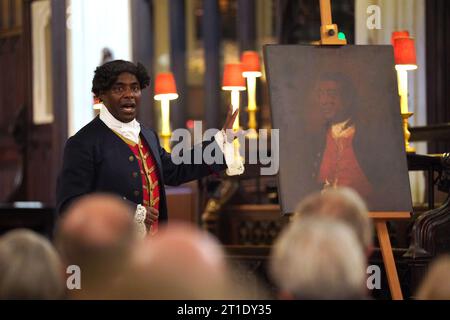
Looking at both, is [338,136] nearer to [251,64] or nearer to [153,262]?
[251,64]

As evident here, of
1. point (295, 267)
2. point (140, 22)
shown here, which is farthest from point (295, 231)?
point (140, 22)

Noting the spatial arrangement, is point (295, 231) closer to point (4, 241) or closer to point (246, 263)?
point (4, 241)

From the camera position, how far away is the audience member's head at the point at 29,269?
6.98 ft

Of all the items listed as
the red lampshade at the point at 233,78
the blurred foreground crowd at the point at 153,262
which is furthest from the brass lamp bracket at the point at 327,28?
the blurred foreground crowd at the point at 153,262

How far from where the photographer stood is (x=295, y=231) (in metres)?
2.15

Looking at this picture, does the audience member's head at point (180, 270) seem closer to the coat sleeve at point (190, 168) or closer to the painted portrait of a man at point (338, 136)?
the coat sleeve at point (190, 168)

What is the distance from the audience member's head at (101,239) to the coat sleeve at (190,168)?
2629 millimetres

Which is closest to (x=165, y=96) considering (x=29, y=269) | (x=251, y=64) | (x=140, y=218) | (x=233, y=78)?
(x=233, y=78)

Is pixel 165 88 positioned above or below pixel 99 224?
above

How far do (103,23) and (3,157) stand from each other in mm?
3600

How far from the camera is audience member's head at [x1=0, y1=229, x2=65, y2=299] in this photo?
83.7 inches

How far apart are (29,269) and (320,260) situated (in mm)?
593

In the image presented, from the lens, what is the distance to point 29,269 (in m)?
2.12

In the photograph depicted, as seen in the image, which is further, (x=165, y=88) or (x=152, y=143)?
(x=165, y=88)
